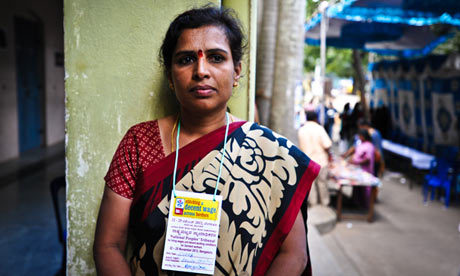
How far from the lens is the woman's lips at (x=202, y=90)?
1382mm

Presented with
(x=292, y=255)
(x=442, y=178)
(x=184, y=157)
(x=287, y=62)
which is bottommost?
(x=442, y=178)

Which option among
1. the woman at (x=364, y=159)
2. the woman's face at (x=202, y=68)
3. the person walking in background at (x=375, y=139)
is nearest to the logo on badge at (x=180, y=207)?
the woman's face at (x=202, y=68)

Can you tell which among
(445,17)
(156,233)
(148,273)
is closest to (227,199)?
(156,233)

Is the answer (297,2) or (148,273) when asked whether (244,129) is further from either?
(297,2)

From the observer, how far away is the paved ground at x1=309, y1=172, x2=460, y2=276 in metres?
4.52

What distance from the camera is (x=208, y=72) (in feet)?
4.50

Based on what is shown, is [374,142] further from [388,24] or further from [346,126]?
[346,126]

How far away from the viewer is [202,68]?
1364 millimetres

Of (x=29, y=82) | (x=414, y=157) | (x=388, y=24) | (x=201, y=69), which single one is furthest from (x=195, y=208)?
(x=29, y=82)

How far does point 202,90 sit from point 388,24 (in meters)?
8.11

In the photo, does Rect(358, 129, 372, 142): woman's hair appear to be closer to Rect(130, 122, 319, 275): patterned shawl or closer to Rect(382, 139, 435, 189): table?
Rect(382, 139, 435, 189): table

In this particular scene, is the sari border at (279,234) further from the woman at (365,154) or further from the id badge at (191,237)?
the woman at (365,154)

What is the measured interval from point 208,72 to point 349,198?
679cm

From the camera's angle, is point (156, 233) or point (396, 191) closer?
point (156, 233)
